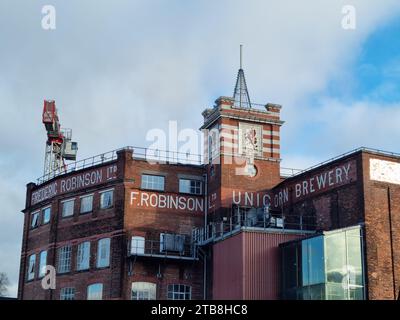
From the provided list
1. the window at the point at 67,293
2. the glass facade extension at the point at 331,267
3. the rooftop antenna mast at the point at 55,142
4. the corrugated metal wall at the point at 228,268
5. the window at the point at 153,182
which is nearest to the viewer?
the glass facade extension at the point at 331,267

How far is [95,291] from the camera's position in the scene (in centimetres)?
4181

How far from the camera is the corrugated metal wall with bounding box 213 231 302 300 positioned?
35594 mm

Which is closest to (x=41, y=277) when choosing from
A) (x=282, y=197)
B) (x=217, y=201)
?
(x=217, y=201)

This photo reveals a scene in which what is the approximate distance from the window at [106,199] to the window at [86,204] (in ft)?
3.26

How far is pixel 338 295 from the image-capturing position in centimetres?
3262

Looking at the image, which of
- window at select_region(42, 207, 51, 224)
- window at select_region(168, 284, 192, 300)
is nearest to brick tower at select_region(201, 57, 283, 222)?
window at select_region(168, 284, 192, 300)

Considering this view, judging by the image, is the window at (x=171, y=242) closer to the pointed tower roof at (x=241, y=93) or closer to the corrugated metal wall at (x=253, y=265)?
the corrugated metal wall at (x=253, y=265)

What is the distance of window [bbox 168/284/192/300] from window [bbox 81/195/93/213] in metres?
7.48

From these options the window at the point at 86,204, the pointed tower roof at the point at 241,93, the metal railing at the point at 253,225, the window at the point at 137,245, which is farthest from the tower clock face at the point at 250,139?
the window at the point at 86,204

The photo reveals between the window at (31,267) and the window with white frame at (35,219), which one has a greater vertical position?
the window with white frame at (35,219)

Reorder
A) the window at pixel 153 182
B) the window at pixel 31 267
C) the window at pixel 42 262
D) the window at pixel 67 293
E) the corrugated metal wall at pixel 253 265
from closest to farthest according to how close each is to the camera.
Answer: the corrugated metal wall at pixel 253 265 → the window at pixel 67 293 → the window at pixel 153 182 → the window at pixel 42 262 → the window at pixel 31 267

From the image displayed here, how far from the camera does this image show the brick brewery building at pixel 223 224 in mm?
34250

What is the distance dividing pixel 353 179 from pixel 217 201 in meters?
10.1

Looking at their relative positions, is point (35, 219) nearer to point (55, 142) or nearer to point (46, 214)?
point (46, 214)
